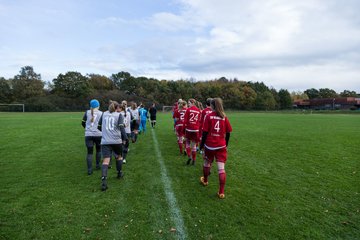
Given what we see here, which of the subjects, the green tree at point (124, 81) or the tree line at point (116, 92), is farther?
the green tree at point (124, 81)

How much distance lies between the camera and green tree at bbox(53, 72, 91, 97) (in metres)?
70.8

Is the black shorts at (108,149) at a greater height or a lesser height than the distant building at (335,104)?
lesser

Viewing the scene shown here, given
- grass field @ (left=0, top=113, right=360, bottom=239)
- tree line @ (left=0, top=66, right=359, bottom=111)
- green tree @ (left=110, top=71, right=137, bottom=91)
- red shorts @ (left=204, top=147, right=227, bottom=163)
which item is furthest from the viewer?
green tree @ (left=110, top=71, right=137, bottom=91)

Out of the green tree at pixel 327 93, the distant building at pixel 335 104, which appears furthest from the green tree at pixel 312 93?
the distant building at pixel 335 104

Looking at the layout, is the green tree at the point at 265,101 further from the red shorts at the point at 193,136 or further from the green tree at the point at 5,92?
the red shorts at the point at 193,136

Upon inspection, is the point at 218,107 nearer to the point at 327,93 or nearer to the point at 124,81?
the point at 124,81

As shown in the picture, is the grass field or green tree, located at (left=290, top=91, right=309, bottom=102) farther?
green tree, located at (left=290, top=91, right=309, bottom=102)

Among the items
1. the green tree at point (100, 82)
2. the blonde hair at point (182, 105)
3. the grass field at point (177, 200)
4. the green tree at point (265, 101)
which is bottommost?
the grass field at point (177, 200)

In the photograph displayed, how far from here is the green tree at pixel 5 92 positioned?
6981 cm

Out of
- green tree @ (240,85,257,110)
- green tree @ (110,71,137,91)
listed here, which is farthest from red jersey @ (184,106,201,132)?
green tree @ (110,71,137,91)

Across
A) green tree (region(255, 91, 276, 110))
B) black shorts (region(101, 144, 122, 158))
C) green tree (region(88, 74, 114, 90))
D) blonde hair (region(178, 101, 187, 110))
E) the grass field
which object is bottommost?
the grass field

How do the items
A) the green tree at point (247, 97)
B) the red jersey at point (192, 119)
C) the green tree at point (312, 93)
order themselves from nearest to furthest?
1. the red jersey at point (192, 119)
2. the green tree at point (247, 97)
3. the green tree at point (312, 93)

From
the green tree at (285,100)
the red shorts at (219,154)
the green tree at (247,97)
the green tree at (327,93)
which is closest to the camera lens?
the red shorts at (219,154)

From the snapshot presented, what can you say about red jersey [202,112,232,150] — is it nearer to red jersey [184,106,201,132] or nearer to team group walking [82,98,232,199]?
team group walking [82,98,232,199]
